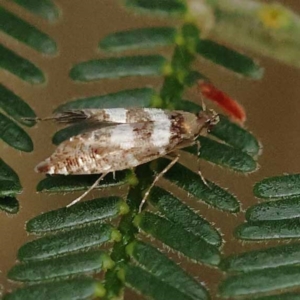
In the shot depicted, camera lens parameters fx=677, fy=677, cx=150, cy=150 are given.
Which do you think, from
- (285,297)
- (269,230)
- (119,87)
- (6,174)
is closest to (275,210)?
(269,230)

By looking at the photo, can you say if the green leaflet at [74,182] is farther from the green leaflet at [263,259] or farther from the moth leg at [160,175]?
the green leaflet at [263,259]

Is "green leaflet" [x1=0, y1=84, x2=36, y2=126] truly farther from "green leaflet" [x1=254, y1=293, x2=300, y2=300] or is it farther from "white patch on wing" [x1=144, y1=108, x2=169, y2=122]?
"green leaflet" [x1=254, y1=293, x2=300, y2=300]

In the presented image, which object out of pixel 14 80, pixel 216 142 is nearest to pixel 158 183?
pixel 216 142

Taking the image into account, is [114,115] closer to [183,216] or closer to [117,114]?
[117,114]

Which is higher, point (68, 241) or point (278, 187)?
point (278, 187)

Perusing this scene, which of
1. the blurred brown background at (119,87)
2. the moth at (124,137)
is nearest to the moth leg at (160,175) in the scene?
the moth at (124,137)

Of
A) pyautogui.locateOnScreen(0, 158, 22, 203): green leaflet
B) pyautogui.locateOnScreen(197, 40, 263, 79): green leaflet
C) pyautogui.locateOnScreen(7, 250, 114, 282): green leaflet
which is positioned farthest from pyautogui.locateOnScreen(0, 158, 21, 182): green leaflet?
pyautogui.locateOnScreen(197, 40, 263, 79): green leaflet
